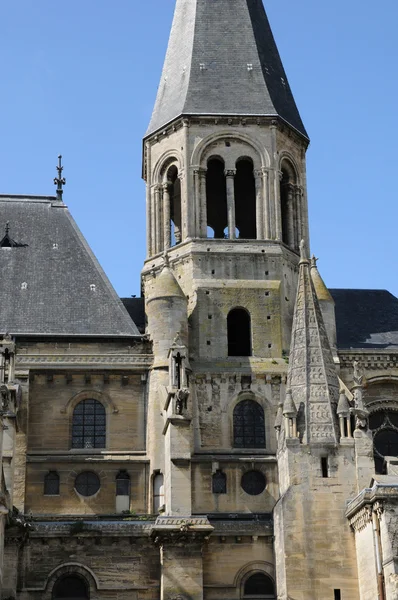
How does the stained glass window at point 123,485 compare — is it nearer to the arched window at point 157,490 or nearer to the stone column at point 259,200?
the arched window at point 157,490

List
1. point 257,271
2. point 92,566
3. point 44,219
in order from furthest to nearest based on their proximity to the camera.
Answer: point 44,219 → point 257,271 → point 92,566

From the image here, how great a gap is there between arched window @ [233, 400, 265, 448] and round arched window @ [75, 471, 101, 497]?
5.00 m

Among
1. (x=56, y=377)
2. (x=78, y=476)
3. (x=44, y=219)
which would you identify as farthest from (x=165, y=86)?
(x=78, y=476)

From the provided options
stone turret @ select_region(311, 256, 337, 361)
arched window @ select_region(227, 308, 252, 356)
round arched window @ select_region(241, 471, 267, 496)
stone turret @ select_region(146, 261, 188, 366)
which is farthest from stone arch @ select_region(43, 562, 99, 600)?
stone turret @ select_region(311, 256, 337, 361)

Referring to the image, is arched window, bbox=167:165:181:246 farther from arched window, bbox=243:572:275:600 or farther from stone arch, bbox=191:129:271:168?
arched window, bbox=243:572:275:600

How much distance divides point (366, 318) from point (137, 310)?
9.15m

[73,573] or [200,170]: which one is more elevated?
[200,170]

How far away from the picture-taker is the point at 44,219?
44906 millimetres

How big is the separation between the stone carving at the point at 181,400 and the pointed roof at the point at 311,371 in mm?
3628

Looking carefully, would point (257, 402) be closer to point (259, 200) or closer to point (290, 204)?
point (259, 200)

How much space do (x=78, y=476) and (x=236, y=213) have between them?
14000mm

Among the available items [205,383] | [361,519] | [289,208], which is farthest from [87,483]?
[289,208]

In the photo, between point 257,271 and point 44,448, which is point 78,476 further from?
point 257,271

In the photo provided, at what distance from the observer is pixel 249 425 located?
3922 cm
